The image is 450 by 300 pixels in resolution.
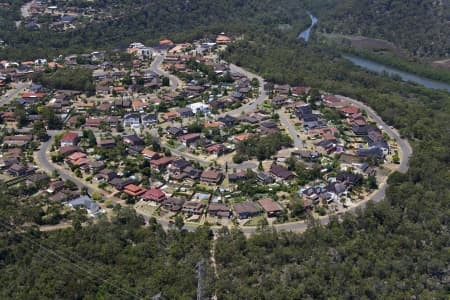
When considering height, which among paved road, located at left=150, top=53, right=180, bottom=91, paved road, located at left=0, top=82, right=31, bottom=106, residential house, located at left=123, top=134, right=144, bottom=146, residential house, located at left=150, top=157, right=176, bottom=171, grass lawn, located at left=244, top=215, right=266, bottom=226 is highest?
grass lawn, located at left=244, top=215, right=266, bottom=226

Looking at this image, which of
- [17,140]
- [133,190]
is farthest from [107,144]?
[133,190]

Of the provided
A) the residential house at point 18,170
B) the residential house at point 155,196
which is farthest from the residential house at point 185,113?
the residential house at point 18,170

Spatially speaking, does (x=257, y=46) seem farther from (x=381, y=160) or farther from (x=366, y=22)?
(x=381, y=160)

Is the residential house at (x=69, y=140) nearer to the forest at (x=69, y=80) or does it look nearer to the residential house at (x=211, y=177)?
the residential house at (x=211, y=177)

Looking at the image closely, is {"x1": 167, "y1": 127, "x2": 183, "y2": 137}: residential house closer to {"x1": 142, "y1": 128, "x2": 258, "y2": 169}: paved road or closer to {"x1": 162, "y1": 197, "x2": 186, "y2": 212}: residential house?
{"x1": 142, "y1": 128, "x2": 258, "y2": 169}: paved road

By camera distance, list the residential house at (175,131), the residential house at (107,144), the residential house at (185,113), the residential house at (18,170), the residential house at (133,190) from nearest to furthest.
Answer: the residential house at (133,190)
the residential house at (18,170)
the residential house at (107,144)
the residential house at (175,131)
the residential house at (185,113)

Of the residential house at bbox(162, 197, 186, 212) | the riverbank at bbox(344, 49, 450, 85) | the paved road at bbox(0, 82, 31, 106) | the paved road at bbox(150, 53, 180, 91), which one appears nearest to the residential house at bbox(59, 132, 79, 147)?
the residential house at bbox(162, 197, 186, 212)
